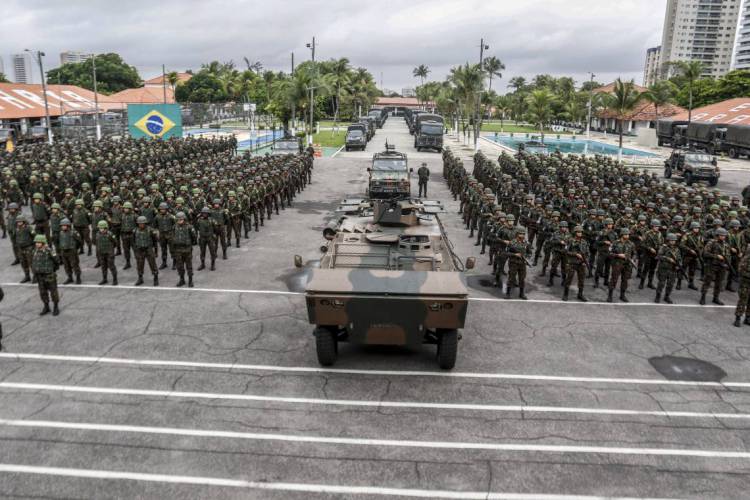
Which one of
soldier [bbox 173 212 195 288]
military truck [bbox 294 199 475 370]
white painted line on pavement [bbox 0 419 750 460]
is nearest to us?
white painted line on pavement [bbox 0 419 750 460]

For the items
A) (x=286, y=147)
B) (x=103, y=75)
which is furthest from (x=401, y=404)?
(x=103, y=75)

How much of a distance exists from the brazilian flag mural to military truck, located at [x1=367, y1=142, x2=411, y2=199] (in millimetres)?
19810

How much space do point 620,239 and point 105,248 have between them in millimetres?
11388

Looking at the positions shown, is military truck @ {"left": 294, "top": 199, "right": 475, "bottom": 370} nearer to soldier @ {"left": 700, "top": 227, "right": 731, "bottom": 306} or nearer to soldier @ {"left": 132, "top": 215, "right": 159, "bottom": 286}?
soldier @ {"left": 132, "top": 215, "right": 159, "bottom": 286}

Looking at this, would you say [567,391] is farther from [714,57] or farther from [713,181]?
[714,57]

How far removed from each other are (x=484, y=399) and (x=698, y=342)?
195 inches

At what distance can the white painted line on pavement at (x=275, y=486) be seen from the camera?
19.8 feet

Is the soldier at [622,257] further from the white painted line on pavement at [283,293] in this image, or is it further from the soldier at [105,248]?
the soldier at [105,248]

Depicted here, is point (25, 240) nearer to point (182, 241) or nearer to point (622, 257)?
point (182, 241)

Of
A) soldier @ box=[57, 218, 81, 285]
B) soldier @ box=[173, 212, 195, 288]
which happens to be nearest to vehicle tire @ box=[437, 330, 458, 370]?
soldier @ box=[173, 212, 195, 288]

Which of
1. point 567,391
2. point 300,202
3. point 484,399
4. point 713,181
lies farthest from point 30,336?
point 713,181

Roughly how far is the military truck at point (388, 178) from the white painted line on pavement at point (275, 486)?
1650 cm

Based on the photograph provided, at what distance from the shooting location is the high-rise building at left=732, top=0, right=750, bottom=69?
163 m

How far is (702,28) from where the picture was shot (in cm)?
19438
